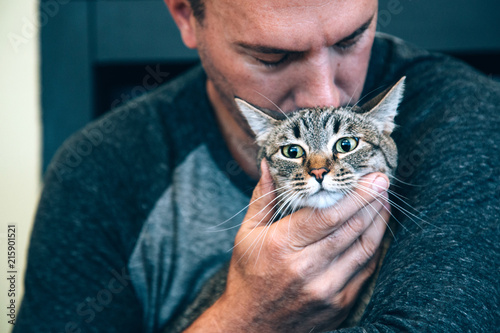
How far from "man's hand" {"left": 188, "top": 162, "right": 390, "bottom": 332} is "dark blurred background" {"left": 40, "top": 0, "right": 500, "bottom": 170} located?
5.30 feet

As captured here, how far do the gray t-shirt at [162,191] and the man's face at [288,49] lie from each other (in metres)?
0.25

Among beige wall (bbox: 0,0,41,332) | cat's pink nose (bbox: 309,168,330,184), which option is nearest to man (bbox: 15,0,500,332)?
cat's pink nose (bbox: 309,168,330,184)

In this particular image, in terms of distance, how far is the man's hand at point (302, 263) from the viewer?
1.07m

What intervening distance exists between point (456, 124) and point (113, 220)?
119 centimetres

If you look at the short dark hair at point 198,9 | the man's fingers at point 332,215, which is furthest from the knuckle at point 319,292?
the short dark hair at point 198,9

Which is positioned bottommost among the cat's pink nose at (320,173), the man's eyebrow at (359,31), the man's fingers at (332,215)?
the man's fingers at (332,215)

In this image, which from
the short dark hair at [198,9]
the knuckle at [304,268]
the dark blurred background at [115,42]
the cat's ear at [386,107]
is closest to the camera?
the knuckle at [304,268]

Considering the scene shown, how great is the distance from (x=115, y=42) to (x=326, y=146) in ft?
5.96

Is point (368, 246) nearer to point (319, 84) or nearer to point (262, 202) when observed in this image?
point (262, 202)

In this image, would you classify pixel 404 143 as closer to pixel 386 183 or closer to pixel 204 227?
pixel 386 183

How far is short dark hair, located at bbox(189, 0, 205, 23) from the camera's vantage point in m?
1.35

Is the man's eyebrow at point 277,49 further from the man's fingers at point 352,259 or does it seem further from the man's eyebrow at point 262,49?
the man's fingers at point 352,259

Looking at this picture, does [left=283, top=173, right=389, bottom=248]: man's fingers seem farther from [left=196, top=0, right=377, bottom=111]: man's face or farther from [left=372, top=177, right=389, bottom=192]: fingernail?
[left=196, top=0, right=377, bottom=111]: man's face

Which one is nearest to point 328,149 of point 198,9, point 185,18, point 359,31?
point 359,31
